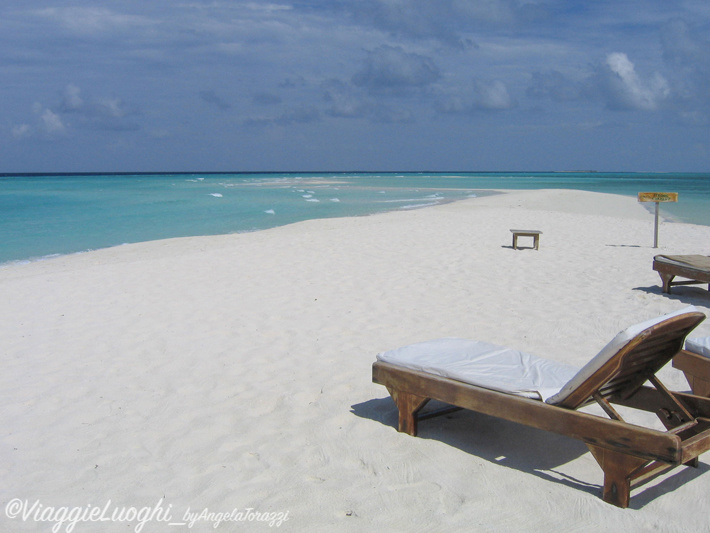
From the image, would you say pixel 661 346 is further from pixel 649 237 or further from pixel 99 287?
pixel 649 237

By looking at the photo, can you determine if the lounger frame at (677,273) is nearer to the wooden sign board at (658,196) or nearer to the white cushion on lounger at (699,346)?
the white cushion on lounger at (699,346)

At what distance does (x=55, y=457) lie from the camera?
11.4ft

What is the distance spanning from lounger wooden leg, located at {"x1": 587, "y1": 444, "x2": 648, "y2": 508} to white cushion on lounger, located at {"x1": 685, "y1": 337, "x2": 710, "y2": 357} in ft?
4.86

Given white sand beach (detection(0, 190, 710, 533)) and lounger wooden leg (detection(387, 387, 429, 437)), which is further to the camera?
lounger wooden leg (detection(387, 387, 429, 437))

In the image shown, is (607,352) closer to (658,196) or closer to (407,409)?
(407,409)

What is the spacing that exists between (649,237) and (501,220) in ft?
15.5

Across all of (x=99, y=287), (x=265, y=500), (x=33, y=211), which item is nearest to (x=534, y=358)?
(x=265, y=500)

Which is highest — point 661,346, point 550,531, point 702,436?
point 661,346

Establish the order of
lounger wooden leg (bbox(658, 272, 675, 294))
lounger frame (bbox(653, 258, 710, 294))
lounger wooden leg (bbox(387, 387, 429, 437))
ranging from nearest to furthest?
lounger wooden leg (bbox(387, 387, 429, 437))
lounger frame (bbox(653, 258, 710, 294))
lounger wooden leg (bbox(658, 272, 675, 294))

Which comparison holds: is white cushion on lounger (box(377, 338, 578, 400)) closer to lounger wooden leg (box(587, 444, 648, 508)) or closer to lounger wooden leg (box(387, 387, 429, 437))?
lounger wooden leg (box(387, 387, 429, 437))

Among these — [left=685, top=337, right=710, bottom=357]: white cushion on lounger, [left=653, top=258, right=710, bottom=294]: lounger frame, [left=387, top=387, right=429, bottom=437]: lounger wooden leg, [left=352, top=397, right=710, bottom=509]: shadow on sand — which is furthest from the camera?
[left=653, top=258, right=710, bottom=294]: lounger frame

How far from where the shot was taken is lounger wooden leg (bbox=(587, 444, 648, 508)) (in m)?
2.86

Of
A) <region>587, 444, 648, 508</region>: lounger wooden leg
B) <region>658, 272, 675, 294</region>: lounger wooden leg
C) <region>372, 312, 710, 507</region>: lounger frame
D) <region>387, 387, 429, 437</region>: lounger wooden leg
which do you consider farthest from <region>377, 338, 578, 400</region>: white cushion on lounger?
<region>658, 272, 675, 294</region>: lounger wooden leg

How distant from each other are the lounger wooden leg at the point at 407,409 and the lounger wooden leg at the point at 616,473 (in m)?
1.08
